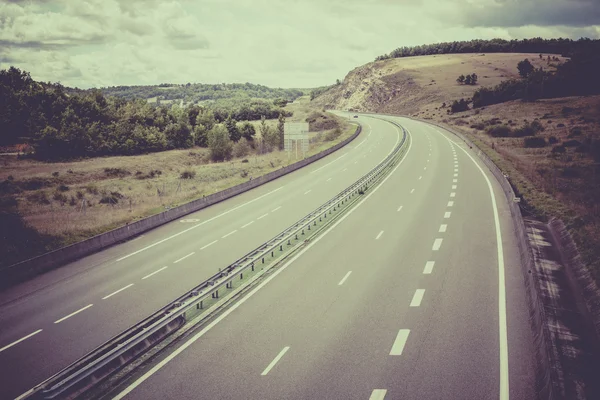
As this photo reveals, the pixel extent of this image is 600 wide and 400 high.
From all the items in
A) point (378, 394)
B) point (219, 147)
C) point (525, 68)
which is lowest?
point (219, 147)

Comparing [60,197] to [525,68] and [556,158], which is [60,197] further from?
[525,68]

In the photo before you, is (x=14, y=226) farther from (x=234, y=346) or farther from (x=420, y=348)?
(x=420, y=348)

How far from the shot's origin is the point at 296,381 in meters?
11.0

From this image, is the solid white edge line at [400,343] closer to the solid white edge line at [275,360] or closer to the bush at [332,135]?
the solid white edge line at [275,360]

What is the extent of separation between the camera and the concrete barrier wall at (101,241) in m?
19.8

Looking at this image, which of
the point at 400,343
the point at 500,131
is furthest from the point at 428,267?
the point at 500,131

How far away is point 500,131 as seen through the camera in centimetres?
7138

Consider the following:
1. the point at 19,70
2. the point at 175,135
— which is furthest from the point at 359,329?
the point at 19,70

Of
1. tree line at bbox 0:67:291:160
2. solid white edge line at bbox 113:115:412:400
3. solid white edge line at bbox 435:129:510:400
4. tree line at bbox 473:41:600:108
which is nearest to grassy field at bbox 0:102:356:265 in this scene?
tree line at bbox 0:67:291:160

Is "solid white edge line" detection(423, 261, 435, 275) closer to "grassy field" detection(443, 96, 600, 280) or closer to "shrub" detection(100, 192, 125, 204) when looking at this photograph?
"grassy field" detection(443, 96, 600, 280)

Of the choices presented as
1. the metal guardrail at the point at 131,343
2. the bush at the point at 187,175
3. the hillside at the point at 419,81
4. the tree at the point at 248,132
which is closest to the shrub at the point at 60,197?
the bush at the point at 187,175

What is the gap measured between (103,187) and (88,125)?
4047 centimetres

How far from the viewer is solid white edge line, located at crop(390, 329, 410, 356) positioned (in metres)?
12.2

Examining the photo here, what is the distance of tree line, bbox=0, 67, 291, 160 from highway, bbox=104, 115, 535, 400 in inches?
2513
